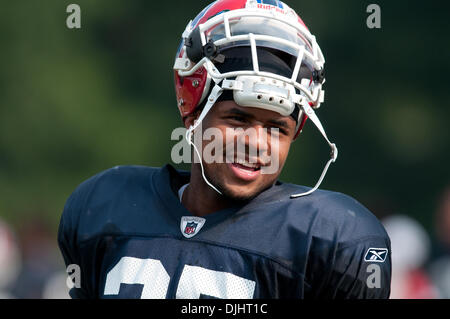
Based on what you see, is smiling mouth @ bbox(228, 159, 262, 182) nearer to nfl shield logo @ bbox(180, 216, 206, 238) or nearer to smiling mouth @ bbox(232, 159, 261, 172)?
smiling mouth @ bbox(232, 159, 261, 172)

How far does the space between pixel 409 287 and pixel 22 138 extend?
6220 millimetres

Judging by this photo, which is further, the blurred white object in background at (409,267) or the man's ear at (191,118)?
the blurred white object in background at (409,267)

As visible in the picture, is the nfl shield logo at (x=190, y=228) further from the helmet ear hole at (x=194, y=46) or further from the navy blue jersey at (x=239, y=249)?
the helmet ear hole at (x=194, y=46)

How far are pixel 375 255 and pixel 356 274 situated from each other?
9 centimetres

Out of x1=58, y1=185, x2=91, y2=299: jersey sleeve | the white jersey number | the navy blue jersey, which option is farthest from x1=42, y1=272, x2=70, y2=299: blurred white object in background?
the white jersey number

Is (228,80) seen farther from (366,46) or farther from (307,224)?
(366,46)

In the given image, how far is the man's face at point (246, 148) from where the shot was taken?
262 centimetres

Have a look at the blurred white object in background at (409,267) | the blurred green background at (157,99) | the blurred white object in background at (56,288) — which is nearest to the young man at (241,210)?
the blurred white object in background at (409,267)

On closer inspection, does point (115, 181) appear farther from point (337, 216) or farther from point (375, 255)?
point (375, 255)

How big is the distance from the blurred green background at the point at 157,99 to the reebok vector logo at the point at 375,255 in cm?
697

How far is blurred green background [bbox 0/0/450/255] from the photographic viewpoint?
33.5 ft

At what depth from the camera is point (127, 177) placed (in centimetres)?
295

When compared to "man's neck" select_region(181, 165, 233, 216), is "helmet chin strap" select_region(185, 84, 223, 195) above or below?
above
